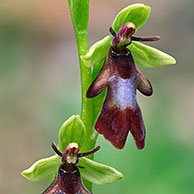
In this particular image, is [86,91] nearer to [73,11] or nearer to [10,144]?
[73,11]

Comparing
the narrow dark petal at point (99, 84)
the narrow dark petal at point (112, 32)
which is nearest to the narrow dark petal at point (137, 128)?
the narrow dark petal at point (99, 84)

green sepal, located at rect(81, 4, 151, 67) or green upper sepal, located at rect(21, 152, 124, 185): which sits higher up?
green sepal, located at rect(81, 4, 151, 67)

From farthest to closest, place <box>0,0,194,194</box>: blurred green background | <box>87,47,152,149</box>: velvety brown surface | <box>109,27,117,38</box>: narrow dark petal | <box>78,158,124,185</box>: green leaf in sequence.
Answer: <box>0,0,194,194</box>: blurred green background < <box>78,158,124,185</box>: green leaf < <box>109,27,117,38</box>: narrow dark petal < <box>87,47,152,149</box>: velvety brown surface

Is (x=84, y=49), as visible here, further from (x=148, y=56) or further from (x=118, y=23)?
(x=148, y=56)

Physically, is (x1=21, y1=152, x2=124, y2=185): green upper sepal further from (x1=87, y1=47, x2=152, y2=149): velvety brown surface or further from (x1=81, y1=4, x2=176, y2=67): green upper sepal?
(x1=81, y1=4, x2=176, y2=67): green upper sepal

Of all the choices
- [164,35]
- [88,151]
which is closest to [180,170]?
[88,151]

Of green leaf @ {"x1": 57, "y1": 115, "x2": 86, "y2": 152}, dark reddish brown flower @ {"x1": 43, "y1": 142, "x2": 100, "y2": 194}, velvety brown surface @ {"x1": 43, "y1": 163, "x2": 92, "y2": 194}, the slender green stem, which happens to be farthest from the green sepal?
velvety brown surface @ {"x1": 43, "y1": 163, "x2": 92, "y2": 194}
